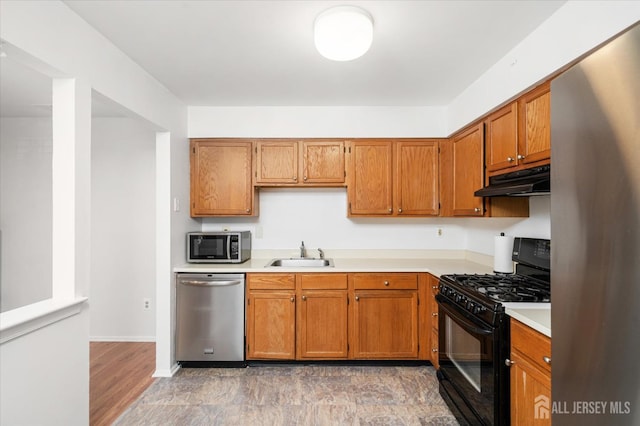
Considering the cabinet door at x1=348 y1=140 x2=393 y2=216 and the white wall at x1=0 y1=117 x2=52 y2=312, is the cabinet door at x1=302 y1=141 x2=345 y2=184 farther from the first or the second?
the white wall at x1=0 y1=117 x2=52 y2=312

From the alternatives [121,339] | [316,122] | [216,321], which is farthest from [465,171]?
[121,339]

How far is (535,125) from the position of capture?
6.25 feet

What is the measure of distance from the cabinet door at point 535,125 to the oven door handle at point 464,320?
1.01 m

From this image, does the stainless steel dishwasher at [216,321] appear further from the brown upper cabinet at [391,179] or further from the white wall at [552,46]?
the white wall at [552,46]

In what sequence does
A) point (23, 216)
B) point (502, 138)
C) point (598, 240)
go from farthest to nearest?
point (23, 216), point (502, 138), point (598, 240)

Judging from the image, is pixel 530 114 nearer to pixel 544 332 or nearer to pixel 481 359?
pixel 544 332

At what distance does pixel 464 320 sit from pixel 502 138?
1273mm

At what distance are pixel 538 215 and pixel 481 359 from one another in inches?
45.6

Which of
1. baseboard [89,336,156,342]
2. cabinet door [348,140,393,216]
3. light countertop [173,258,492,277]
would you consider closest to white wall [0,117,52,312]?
baseboard [89,336,156,342]

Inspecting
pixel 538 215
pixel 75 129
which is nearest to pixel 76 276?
pixel 75 129

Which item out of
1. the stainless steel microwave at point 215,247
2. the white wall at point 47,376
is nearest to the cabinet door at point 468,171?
the stainless steel microwave at point 215,247

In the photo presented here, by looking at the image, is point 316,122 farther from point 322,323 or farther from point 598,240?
point 598,240

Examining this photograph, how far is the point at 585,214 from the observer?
0.73m

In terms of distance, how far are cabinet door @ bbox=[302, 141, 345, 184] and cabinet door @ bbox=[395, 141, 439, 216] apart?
58 centimetres
